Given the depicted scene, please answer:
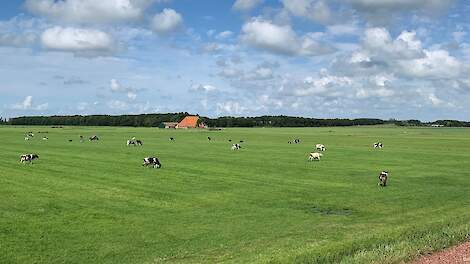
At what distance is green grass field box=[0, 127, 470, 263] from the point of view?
17219mm

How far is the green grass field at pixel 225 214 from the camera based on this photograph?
56.5ft

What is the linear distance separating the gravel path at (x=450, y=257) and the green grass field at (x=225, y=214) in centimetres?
40

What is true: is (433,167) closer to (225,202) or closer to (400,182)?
(400,182)

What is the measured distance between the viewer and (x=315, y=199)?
94.1ft

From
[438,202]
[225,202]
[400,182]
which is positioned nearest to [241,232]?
[225,202]

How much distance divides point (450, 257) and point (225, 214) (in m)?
11.2

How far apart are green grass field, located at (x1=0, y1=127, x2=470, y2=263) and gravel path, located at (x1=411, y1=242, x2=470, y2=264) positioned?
0.40m

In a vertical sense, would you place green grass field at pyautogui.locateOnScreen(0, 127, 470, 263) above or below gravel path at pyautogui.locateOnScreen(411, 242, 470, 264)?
below

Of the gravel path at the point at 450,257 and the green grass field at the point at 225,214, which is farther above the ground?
the gravel path at the point at 450,257

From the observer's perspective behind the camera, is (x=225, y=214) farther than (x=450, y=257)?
Yes

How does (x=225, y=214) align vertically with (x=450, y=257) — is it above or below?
below

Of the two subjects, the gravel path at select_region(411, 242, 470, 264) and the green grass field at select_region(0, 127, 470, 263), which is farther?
the green grass field at select_region(0, 127, 470, 263)

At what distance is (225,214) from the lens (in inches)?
952

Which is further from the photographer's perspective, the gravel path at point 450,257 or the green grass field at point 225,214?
the green grass field at point 225,214
